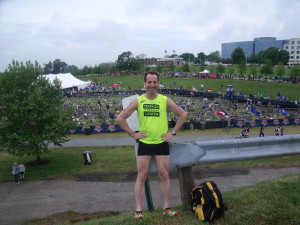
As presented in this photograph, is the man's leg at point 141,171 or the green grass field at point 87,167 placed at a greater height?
the man's leg at point 141,171

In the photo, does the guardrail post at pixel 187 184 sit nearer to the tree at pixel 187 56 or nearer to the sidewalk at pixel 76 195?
the sidewalk at pixel 76 195

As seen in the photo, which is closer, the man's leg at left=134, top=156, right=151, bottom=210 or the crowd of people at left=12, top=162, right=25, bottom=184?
the man's leg at left=134, top=156, right=151, bottom=210

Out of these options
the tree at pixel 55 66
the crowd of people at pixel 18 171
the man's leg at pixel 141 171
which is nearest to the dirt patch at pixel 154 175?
the crowd of people at pixel 18 171

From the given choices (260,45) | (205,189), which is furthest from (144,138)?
(260,45)

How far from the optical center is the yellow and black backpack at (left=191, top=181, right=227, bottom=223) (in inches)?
123

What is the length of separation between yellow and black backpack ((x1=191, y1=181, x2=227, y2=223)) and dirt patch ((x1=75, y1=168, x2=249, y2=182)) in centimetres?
863

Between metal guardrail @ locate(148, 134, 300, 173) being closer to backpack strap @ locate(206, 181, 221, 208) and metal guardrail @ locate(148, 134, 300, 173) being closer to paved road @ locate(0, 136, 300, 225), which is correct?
backpack strap @ locate(206, 181, 221, 208)

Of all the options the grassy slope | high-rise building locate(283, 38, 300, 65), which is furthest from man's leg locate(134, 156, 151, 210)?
high-rise building locate(283, 38, 300, 65)

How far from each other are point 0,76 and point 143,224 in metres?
16.1

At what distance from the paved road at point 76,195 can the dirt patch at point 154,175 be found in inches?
15.2

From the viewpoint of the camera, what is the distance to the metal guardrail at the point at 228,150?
132 inches

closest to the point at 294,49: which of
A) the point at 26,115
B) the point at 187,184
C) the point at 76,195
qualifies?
the point at 26,115

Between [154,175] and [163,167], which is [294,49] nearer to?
[154,175]

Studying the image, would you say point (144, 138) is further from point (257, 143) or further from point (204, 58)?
point (204, 58)
